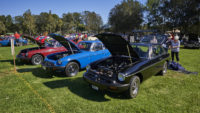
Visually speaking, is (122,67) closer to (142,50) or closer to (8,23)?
(142,50)

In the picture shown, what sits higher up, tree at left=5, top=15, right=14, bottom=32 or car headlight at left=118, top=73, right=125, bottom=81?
tree at left=5, top=15, right=14, bottom=32

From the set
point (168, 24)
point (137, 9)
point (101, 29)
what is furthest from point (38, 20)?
point (168, 24)

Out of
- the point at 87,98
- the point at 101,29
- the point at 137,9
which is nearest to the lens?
the point at 87,98

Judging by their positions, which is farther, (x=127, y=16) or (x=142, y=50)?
(x=127, y=16)

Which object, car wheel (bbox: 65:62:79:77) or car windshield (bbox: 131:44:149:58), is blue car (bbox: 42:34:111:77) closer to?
car wheel (bbox: 65:62:79:77)

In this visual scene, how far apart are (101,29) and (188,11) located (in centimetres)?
4776

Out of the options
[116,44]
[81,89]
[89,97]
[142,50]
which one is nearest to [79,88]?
[81,89]

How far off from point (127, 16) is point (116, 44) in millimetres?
37238

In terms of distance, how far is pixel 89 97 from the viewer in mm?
3816

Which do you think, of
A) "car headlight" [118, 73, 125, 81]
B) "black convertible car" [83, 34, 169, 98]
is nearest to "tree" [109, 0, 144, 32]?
"black convertible car" [83, 34, 169, 98]

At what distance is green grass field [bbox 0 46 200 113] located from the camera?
10.6 ft

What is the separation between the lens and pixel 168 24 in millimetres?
28328

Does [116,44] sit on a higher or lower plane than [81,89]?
higher

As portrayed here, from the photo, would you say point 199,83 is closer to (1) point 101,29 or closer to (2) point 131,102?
(2) point 131,102
